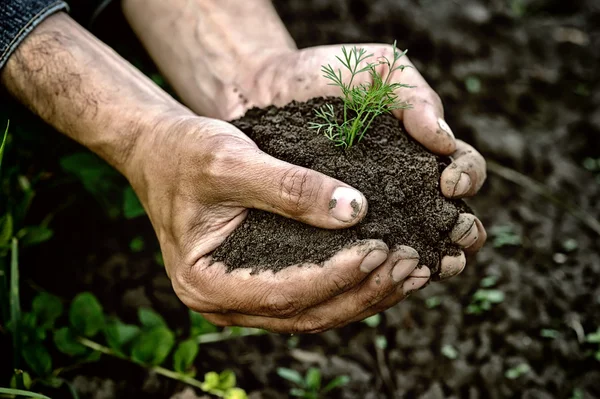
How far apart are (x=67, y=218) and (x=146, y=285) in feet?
1.67

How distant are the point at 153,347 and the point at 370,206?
3.48 feet

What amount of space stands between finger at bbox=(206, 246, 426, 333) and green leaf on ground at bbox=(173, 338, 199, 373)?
39 centimetres

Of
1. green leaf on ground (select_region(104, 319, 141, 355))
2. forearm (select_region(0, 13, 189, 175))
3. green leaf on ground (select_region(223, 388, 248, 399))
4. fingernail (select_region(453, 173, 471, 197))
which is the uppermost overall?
forearm (select_region(0, 13, 189, 175))

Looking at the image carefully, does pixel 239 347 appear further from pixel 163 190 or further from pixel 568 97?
pixel 568 97

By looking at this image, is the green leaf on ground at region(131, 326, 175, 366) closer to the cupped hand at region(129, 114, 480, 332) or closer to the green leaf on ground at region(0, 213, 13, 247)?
the cupped hand at region(129, 114, 480, 332)

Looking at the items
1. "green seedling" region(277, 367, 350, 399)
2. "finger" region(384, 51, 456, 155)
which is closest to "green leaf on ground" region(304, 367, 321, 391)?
"green seedling" region(277, 367, 350, 399)

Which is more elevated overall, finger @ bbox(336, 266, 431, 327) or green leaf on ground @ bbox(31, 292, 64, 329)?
finger @ bbox(336, 266, 431, 327)

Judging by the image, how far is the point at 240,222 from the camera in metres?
1.78

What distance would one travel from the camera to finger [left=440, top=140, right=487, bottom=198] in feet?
5.81

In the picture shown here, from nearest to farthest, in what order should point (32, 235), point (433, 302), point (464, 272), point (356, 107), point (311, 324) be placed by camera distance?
point (311, 324)
point (356, 107)
point (32, 235)
point (433, 302)
point (464, 272)

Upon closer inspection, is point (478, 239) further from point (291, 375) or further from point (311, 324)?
point (291, 375)

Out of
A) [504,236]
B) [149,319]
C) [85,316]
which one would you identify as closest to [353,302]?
[149,319]

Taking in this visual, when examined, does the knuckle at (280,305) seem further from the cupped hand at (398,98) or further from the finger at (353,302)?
the cupped hand at (398,98)

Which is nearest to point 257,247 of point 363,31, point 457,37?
point 363,31
